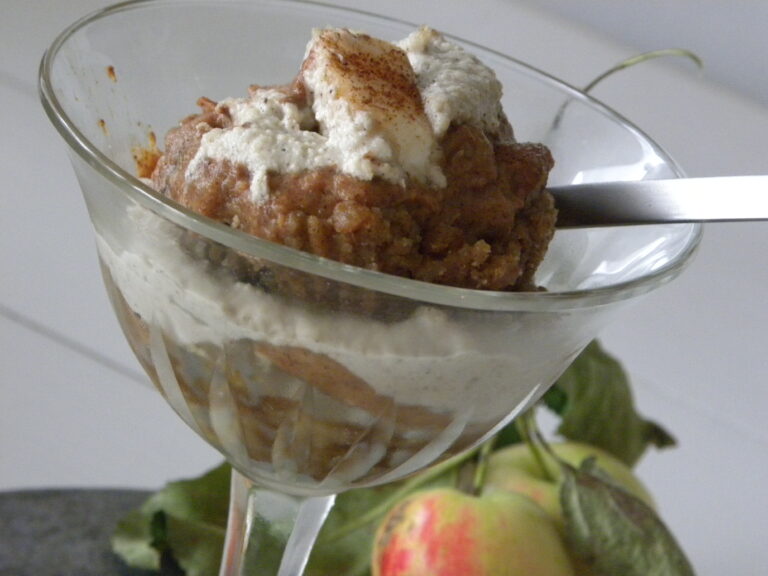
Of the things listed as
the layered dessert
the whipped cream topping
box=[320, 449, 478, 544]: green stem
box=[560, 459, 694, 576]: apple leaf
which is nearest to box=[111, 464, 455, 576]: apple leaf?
box=[320, 449, 478, 544]: green stem

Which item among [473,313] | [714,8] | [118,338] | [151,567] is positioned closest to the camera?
[473,313]

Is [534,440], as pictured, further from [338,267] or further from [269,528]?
[338,267]

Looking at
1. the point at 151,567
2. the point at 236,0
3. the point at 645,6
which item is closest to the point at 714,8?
the point at 645,6

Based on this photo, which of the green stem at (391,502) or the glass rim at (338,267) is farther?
the green stem at (391,502)

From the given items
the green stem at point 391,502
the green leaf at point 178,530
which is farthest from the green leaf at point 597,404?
the green leaf at point 178,530

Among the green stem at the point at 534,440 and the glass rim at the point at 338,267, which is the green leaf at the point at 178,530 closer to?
the green stem at the point at 534,440

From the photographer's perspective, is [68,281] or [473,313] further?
[68,281]

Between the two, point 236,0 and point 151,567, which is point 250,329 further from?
point 151,567

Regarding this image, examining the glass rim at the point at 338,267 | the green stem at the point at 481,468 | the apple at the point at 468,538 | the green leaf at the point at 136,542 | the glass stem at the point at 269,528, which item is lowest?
the green leaf at the point at 136,542
